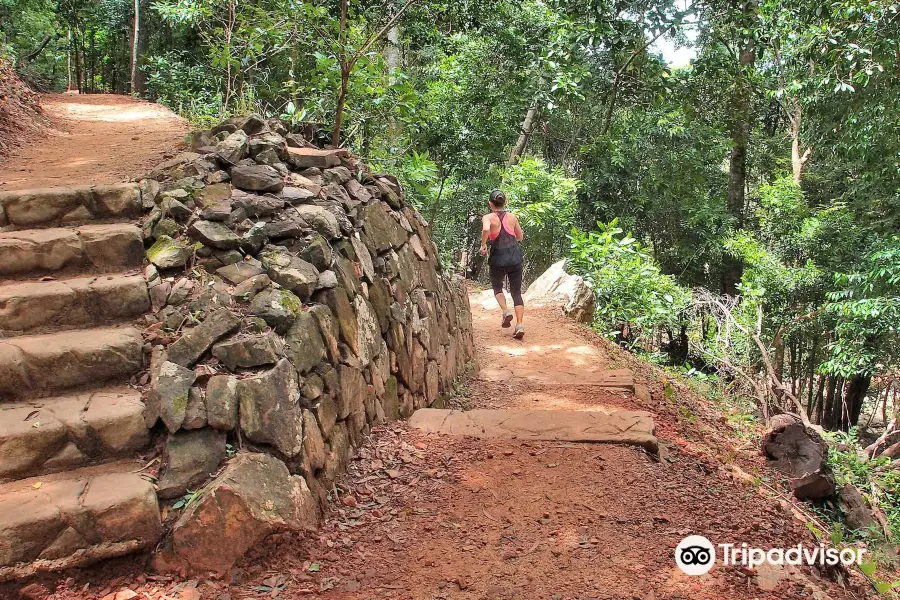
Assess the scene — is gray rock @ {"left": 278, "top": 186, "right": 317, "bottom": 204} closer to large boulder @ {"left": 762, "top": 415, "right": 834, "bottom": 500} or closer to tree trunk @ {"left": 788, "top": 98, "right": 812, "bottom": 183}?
large boulder @ {"left": 762, "top": 415, "right": 834, "bottom": 500}

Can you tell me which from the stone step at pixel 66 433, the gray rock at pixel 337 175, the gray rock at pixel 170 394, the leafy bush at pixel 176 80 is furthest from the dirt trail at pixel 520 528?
the leafy bush at pixel 176 80

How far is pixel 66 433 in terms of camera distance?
8.48 feet

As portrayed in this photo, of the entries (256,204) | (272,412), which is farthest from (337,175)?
(272,412)

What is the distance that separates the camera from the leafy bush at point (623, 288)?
10125 mm

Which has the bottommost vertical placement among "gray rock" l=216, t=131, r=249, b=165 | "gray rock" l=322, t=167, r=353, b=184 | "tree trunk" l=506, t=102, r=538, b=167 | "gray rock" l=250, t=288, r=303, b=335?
"gray rock" l=250, t=288, r=303, b=335

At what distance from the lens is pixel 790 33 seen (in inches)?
371

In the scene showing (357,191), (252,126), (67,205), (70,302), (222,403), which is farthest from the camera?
(357,191)

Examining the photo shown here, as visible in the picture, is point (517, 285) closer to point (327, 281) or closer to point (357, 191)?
point (357, 191)

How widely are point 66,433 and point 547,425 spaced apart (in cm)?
275

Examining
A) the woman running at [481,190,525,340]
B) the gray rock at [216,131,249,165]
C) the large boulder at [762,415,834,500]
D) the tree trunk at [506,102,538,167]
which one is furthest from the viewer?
the tree trunk at [506,102,538,167]

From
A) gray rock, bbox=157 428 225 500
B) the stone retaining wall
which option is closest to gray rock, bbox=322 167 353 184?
the stone retaining wall

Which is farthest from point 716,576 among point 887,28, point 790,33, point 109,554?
point 790,33

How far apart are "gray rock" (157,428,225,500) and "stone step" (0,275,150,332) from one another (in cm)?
96

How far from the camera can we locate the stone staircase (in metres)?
2.30
